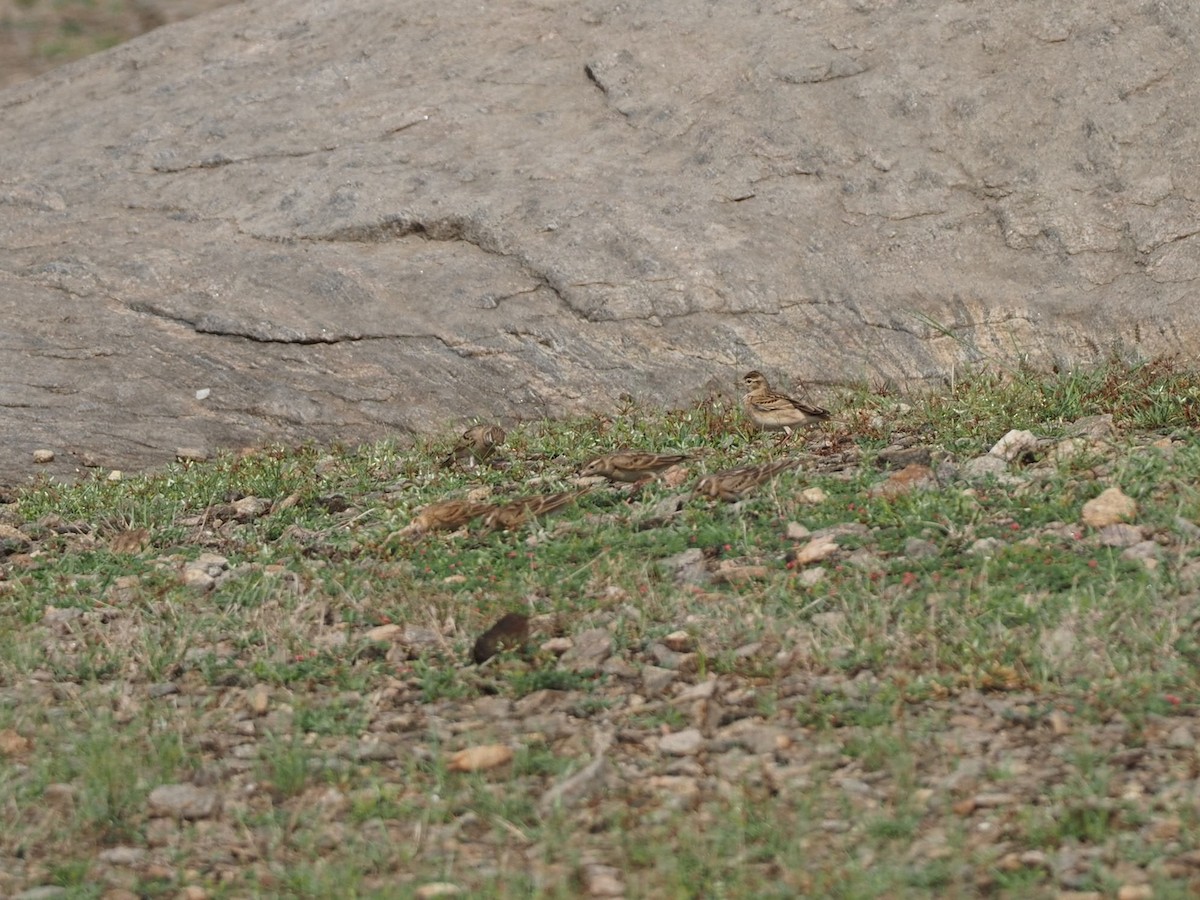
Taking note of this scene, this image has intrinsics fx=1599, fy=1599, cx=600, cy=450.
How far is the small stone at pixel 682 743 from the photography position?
477cm

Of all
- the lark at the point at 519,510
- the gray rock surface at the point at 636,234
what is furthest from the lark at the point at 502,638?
the gray rock surface at the point at 636,234

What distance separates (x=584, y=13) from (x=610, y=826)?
732 centimetres

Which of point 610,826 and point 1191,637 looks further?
point 1191,637

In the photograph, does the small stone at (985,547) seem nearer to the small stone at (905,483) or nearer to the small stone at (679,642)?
the small stone at (905,483)

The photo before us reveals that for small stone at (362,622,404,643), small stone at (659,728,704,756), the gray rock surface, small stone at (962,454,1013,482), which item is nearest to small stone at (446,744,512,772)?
Answer: small stone at (659,728,704,756)

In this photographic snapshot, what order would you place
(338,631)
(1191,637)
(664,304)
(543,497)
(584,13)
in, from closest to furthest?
(1191,637)
(338,631)
(543,497)
(664,304)
(584,13)

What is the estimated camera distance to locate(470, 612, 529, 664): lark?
5.48 metres

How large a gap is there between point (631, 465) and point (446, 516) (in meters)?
0.95

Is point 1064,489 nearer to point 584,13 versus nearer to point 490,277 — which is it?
point 490,277

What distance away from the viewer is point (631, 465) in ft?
24.0

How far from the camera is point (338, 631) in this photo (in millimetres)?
5820

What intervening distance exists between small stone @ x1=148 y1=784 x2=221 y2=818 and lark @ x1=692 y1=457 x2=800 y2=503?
9.22ft

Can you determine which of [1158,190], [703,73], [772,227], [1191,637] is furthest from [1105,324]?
[1191,637]

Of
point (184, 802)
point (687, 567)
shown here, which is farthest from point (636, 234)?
point (184, 802)
